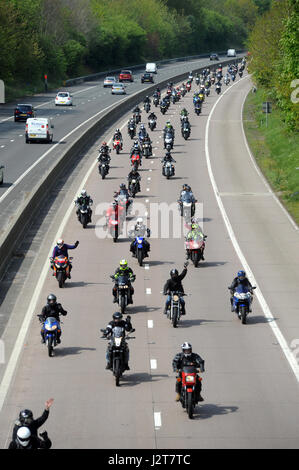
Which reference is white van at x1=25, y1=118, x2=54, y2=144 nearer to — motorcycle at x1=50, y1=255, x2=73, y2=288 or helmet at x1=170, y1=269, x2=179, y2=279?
motorcycle at x1=50, y1=255, x2=73, y2=288

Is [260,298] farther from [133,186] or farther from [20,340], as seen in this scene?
[133,186]

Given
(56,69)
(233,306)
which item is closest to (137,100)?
(56,69)

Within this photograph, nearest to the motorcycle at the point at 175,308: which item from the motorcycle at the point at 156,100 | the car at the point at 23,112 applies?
the car at the point at 23,112

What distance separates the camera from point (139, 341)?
23969 millimetres

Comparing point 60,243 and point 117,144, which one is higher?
point 117,144

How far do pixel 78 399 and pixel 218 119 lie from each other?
67.6 meters

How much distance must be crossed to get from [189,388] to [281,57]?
64.8 m

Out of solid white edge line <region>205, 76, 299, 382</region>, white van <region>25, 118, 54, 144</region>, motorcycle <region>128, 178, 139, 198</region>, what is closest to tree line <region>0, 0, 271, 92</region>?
white van <region>25, 118, 54, 144</region>

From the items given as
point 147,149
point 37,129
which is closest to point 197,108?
point 37,129

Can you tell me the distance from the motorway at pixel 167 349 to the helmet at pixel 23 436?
2413mm

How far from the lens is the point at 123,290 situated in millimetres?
26172

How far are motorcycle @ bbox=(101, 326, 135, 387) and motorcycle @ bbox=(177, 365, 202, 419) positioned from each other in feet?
6.54

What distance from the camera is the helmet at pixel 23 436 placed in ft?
48.5
